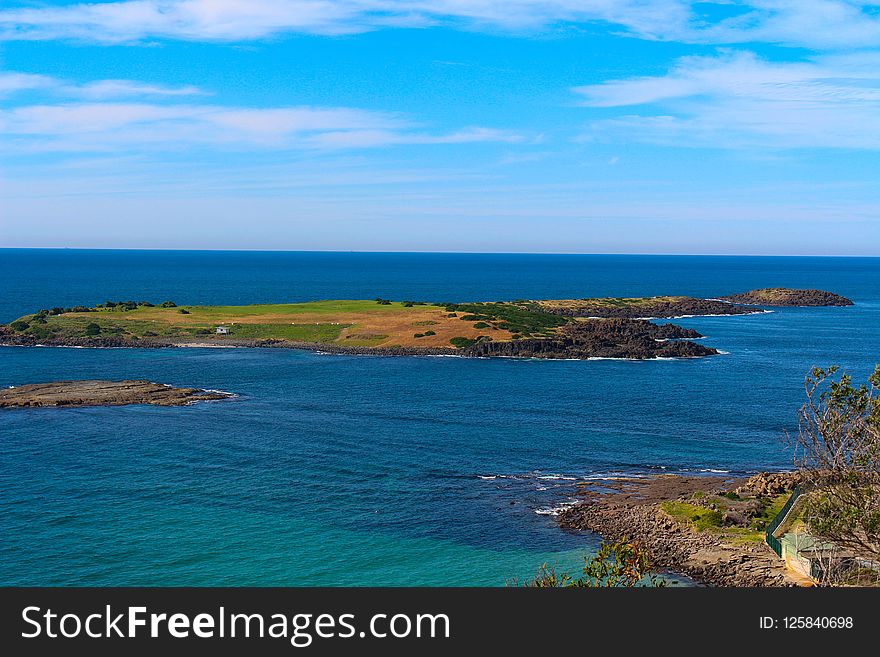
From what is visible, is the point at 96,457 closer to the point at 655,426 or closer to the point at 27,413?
the point at 27,413

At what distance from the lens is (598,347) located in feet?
445

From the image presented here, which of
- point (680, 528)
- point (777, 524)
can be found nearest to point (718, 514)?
point (680, 528)

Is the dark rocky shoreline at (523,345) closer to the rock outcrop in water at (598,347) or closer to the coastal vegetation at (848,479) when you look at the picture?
the rock outcrop in water at (598,347)

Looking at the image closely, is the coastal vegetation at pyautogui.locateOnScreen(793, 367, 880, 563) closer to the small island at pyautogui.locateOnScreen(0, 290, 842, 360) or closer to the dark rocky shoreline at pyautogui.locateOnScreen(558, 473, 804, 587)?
the dark rocky shoreline at pyautogui.locateOnScreen(558, 473, 804, 587)

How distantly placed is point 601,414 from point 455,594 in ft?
239

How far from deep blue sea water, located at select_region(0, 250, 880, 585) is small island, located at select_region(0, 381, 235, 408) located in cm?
318

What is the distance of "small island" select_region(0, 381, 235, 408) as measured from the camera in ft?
298

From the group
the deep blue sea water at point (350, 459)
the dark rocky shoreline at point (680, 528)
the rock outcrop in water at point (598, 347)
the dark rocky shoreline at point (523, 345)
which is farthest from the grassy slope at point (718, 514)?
the rock outcrop in water at point (598, 347)

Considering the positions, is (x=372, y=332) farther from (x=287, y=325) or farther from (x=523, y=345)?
(x=523, y=345)

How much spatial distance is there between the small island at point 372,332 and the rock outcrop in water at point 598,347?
16cm

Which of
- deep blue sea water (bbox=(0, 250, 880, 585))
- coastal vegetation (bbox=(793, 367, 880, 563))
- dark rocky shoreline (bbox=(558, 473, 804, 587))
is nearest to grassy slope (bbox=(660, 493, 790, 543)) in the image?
dark rocky shoreline (bbox=(558, 473, 804, 587))

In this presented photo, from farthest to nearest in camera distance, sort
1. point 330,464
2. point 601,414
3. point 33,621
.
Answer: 1. point 601,414
2. point 330,464
3. point 33,621

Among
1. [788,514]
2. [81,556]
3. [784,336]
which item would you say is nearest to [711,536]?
[788,514]

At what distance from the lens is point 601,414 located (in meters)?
87.4
